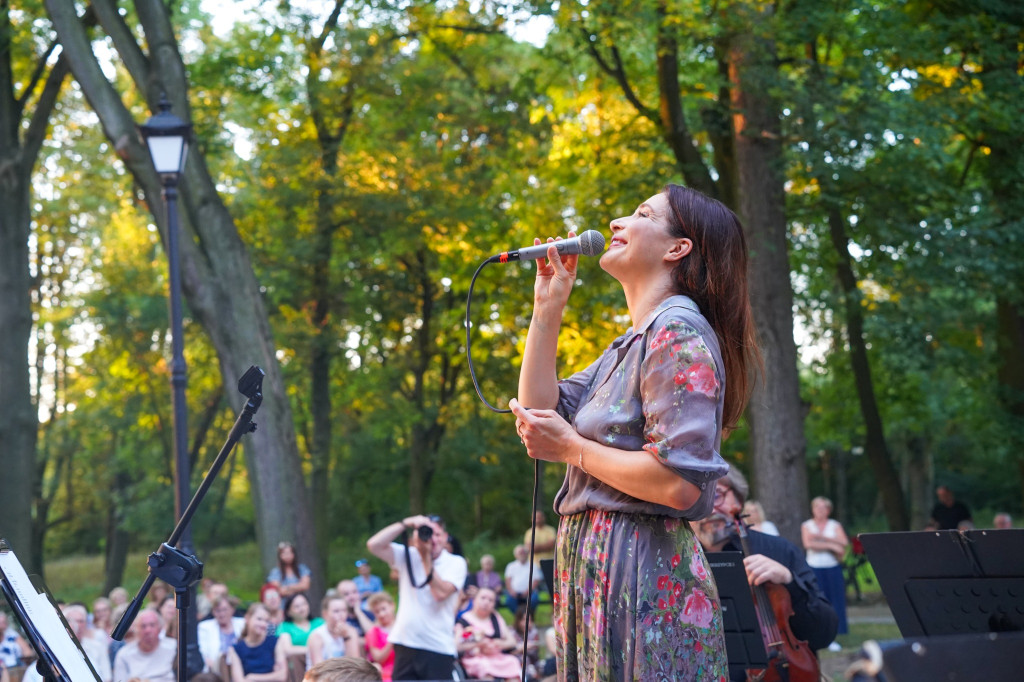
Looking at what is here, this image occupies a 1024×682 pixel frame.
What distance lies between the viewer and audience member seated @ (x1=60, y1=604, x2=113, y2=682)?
8611 mm

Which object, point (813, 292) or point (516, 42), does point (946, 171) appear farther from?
point (516, 42)

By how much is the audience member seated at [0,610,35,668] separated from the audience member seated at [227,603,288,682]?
66.0 inches

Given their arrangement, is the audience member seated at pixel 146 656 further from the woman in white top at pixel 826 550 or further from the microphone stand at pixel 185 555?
the woman in white top at pixel 826 550

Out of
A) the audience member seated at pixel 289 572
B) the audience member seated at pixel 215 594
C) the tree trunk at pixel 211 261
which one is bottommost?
the audience member seated at pixel 215 594

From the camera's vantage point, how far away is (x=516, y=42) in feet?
57.0

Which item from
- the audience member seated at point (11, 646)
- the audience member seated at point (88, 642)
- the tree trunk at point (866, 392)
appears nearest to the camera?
the audience member seated at point (11, 646)

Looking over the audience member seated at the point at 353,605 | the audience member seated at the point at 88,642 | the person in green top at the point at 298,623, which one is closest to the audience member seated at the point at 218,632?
the person in green top at the point at 298,623

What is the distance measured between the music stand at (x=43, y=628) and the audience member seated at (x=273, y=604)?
20.6 feet

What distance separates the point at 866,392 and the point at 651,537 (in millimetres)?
15314

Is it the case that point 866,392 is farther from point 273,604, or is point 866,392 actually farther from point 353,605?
point 273,604

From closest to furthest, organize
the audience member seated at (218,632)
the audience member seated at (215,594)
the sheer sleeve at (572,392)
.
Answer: the sheer sleeve at (572,392), the audience member seated at (218,632), the audience member seated at (215,594)

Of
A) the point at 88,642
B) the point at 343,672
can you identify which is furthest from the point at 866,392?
the point at 343,672

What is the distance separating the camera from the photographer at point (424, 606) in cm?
744

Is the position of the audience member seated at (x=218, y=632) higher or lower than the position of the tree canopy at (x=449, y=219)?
lower
